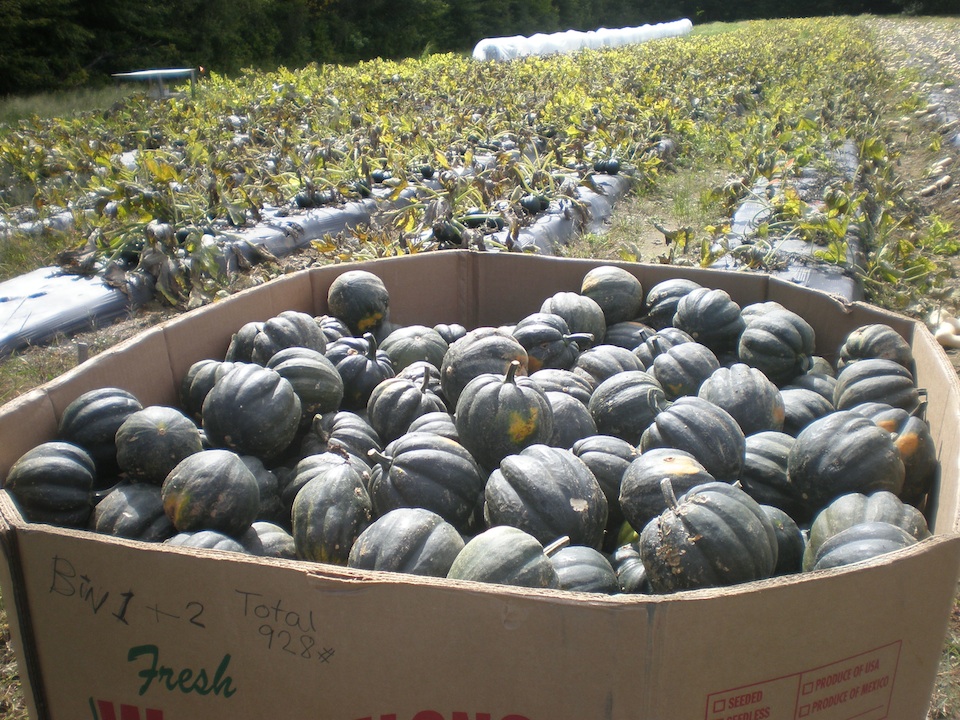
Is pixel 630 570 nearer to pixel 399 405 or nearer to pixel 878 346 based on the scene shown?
pixel 399 405

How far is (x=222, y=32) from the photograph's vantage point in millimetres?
28562

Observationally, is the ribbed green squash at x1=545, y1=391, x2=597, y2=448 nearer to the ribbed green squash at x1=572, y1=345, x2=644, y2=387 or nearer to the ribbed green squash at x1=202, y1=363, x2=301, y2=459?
the ribbed green squash at x1=572, y1=345, x2=644, y2=387

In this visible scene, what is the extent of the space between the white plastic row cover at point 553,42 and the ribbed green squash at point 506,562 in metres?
27.5

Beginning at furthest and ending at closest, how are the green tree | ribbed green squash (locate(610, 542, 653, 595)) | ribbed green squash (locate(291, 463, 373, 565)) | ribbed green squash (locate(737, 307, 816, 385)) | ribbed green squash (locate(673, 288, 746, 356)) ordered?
the green tree → ribbed green squash (locate(673, 288, 746, 356)) → ribbed green squash (locate(737, 307, 816, 385)) → ribbed green squash (locate(291, 463, 373, 565)) → ribbed green squash (locate(610, 542, 653, 595))

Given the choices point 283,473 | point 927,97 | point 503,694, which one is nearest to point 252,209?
point 283,473

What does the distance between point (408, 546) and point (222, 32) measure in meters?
30.6

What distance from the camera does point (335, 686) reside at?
69.4 inches

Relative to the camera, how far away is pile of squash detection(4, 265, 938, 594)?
2174 millimetres

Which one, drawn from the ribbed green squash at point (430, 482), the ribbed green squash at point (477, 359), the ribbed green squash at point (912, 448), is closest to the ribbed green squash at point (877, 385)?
the ribbed green squash at point (912, 448)

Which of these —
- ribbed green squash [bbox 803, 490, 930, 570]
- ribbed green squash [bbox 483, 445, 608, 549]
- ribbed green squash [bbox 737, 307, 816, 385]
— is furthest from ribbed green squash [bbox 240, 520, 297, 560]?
ribbed green squash [bbox 737, 307, 816, 385]

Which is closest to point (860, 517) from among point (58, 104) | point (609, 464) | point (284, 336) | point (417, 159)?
point (609, 464)

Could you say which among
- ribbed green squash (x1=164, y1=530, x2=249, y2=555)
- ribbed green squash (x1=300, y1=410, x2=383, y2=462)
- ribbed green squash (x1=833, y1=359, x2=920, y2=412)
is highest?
ribbed green squash (x1=833, y1=359, x2=920, y2=412)

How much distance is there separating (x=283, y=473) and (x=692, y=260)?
466 cm

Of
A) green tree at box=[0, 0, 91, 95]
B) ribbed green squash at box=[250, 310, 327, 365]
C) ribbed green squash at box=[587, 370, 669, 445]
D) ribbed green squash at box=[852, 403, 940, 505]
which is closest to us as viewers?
ribbed green squash at box=[852, 403, 940, 505]
